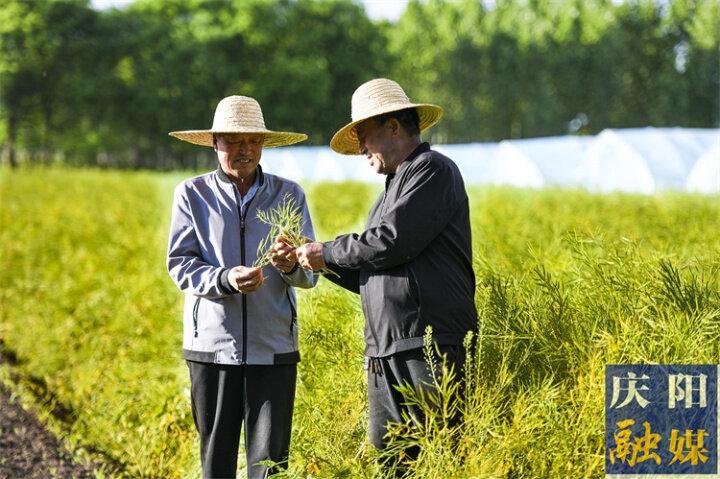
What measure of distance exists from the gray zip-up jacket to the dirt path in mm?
1730

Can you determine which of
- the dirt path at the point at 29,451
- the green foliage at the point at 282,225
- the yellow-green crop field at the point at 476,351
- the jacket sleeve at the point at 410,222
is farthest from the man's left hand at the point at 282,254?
the dirt path at the point at 29,451

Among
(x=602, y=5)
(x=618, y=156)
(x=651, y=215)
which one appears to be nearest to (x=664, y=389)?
(x=651, y=215)

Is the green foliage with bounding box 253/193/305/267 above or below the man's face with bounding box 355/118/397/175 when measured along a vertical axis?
below

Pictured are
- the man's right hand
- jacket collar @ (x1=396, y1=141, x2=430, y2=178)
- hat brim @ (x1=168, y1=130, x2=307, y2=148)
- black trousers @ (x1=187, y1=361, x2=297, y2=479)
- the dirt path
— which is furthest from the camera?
the dirt path

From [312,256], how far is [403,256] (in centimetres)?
33

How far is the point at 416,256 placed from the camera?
10.3 feet

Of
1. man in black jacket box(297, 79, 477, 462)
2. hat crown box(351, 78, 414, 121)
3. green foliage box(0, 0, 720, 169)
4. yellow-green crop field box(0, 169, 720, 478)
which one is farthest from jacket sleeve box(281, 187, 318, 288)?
green foliage box(0, 0, 720, 169)

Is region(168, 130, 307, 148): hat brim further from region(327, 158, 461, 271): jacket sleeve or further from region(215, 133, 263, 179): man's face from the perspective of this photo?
region(327, 158, 461, 271): jacket sleeve

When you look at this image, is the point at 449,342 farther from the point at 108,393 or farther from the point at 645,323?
the point at 108,393

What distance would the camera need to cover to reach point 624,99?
199 feet

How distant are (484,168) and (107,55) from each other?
38088 mm

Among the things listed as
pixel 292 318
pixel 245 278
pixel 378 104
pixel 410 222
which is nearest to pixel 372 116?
pixel 378 104

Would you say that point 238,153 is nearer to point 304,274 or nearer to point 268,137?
point 268,137

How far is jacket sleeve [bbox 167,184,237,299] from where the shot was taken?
3.37 meters
